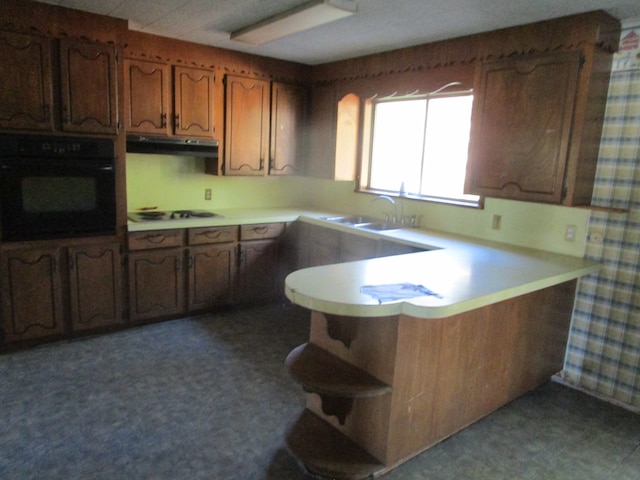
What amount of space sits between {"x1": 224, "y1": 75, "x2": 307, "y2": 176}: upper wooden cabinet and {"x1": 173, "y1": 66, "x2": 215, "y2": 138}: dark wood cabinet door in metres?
0.19

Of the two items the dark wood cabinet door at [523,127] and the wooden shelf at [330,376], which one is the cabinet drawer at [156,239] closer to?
the wooden shelf at [330,376]

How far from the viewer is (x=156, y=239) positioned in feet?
12.1

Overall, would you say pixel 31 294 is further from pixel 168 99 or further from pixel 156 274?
pixel 168 99

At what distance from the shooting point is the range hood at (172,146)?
3.66 meters

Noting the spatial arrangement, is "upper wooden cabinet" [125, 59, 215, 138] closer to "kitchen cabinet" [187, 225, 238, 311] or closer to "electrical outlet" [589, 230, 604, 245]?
"kitchen cabinet" [187, 225, 238, 311]

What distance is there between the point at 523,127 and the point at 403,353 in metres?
1.63

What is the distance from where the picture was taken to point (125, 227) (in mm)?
3545

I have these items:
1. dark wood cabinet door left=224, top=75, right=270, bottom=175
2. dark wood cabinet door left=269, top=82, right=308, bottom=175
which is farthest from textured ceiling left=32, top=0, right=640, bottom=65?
dark wood cabinet door left=269, top=82, right=308, bottom=175

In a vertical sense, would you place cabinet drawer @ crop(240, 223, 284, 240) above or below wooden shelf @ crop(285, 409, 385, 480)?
above

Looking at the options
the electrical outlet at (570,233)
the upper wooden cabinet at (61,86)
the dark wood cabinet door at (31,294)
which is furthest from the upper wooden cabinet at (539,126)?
the dark wood cabinet door at (31,294)

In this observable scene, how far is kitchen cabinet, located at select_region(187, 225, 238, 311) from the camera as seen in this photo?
391 centimetres

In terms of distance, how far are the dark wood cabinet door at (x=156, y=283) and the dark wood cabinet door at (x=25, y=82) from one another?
1152 mm

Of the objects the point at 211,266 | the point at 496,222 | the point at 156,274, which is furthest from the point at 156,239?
the point at 496,222

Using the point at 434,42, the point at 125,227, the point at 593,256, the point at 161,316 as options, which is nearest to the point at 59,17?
the point at 125,227
